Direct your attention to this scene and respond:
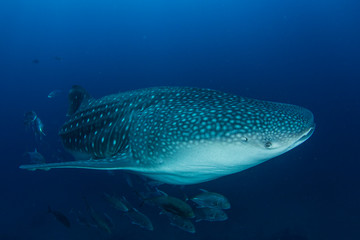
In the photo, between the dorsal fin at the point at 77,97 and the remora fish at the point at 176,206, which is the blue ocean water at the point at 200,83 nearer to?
the dorsal fin at the point at 77,97

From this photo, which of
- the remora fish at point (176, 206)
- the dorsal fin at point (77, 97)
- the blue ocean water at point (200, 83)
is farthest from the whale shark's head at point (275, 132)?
the blue ocean water at point (200, 83)

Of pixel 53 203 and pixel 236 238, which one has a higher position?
pixel 236 238

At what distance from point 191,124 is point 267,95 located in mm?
31966

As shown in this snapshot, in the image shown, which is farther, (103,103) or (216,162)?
(103,103)

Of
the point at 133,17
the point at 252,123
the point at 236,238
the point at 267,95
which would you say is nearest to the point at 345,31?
the point at 267,95

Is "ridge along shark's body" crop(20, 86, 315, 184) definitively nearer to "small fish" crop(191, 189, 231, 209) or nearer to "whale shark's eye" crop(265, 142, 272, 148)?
"whale shark's eye" crop(265, 142, 272, 148)

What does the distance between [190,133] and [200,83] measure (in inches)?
1444

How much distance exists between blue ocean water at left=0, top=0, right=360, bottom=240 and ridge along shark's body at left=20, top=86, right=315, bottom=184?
7.62 metres

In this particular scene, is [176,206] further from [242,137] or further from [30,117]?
[30,117]

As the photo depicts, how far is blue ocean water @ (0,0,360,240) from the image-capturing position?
1259 centimetres

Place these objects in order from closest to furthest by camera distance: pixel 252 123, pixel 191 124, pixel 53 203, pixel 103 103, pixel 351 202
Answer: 1. pixel 252 123
2. pixel 191 124
3. pixel 103 103
4. pixel 351 202
5. pixel 53 203

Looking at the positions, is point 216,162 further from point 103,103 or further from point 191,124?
point 103,103

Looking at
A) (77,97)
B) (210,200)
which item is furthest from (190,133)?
(77,97)

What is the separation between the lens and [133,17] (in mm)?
110062
